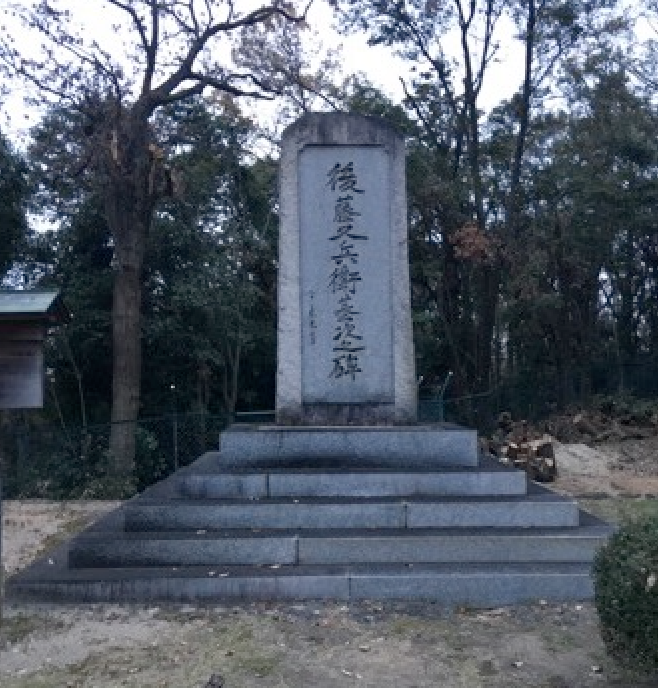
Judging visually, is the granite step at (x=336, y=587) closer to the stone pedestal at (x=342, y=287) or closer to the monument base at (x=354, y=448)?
the monument base at (x=354, y=448)

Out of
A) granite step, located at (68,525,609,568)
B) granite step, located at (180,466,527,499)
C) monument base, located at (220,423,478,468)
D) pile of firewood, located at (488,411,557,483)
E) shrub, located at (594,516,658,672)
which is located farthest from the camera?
pile of firewood, located at (488,411,557,483)

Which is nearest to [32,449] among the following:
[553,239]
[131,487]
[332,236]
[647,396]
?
[131,487]

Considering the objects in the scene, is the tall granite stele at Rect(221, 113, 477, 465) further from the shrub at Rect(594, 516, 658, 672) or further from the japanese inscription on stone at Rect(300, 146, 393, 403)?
the shrub at Rect(594, 516, 658, 672)

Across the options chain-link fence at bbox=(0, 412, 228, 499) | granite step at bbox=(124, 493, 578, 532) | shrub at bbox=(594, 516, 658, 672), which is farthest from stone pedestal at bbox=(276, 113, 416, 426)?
chain-link fence at bbox=(0, 412, 228, 499)

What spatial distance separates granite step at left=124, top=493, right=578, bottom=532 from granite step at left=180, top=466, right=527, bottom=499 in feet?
1.17

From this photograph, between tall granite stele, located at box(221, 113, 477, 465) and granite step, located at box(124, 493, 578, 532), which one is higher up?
tall granite stele, located at box(221, 113, 477, 465)

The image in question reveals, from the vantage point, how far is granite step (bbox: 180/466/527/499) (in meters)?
7.05

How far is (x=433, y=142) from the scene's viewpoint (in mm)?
21203

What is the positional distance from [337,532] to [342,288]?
257 centimetres

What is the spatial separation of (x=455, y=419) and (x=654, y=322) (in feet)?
35.2

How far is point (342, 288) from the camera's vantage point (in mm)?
8367

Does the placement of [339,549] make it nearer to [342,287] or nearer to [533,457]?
[342,287]

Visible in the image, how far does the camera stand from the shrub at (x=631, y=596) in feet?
13.7

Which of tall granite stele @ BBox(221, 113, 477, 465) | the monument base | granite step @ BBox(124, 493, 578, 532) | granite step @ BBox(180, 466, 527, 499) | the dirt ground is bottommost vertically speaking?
the dirt ground
